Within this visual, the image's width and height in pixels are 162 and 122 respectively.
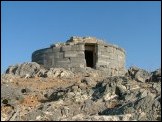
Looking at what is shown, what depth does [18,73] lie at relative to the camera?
25.5 metres

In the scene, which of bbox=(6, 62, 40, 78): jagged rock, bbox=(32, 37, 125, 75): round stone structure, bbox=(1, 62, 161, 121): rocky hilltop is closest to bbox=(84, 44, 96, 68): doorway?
bbox=(32, 37, 125, 75): round stone structure

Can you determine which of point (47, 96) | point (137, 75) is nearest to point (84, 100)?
point (47, 96)

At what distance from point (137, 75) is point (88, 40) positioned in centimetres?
857

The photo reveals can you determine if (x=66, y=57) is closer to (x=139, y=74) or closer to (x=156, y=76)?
(x=139, y=74)

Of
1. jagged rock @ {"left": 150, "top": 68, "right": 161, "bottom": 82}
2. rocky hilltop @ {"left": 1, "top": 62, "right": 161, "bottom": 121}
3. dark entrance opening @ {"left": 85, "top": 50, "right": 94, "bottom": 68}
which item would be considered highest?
dark entrance opening @ {"left": 85, "top": 50, "right": 94, "bottom": 68}

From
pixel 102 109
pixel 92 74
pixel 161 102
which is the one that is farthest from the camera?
pixel 92 74

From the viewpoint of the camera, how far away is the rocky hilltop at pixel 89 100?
14078 millimetres

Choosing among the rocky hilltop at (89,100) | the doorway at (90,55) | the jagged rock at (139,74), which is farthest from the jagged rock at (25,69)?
the jagged rock at (139,74)

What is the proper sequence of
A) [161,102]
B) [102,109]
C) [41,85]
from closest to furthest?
[161,102], [102,109], [41,85]

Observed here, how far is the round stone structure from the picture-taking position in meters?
26.2

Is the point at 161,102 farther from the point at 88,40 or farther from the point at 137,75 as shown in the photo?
the point at 88,40

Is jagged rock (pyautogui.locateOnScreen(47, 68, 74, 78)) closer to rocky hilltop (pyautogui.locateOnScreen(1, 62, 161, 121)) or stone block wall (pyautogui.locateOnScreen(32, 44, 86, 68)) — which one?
stone block wall (pyautogui.locateOnScreen(32, 44, 86, 68))

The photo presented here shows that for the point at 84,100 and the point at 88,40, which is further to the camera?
the point at 88,40

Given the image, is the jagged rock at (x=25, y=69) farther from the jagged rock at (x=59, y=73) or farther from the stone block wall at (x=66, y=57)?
the jagged rock at (x=59, y=73)
